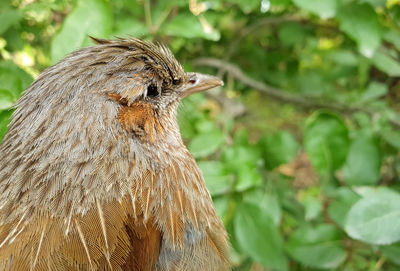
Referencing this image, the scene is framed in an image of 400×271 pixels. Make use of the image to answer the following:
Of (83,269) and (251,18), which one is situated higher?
(251,18)

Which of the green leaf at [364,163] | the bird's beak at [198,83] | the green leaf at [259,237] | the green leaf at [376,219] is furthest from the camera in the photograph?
the green leaf at [364,163]

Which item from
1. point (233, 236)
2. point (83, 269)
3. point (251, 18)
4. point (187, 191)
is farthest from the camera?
point (251, 18)

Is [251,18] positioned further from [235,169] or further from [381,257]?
[381,257]

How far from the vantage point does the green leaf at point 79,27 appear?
1843mm

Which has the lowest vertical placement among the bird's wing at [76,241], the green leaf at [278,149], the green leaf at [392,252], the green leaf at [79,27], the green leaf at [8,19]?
Result: the green leaf at [392,252]

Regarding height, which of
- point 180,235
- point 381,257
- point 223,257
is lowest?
point 381,257

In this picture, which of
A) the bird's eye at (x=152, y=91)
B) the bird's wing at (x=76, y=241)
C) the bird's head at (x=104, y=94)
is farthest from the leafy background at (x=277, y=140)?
the bird's wing at (x=76, y=241)

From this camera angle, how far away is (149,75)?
1766 millimetres

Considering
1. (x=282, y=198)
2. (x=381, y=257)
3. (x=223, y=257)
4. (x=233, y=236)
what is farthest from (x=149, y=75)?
(x=381, y=257)

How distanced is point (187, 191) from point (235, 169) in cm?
56

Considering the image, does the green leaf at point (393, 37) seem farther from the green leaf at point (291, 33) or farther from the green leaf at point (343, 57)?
the green leaf at point (291, 33)

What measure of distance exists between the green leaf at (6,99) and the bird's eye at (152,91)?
518 mm

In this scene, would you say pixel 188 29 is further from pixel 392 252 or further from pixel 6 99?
pixel 392 252

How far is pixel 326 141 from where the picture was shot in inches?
90.9
